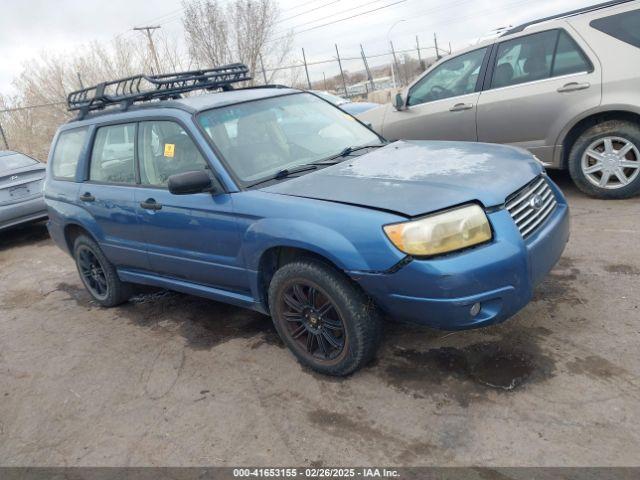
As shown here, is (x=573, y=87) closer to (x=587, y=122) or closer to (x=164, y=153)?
(x=587, y=122)

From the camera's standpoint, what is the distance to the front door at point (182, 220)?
339 centimetres

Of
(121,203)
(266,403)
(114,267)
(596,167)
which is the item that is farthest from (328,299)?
(596,167)

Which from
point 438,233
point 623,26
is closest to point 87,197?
point 438,233

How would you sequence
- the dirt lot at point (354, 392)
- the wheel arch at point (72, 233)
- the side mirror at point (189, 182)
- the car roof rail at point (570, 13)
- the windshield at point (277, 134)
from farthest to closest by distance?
1. the car roof rail at point (570, 13)
2. the wheel arch at point (72, 233)
3. the windshield at point (277, 134)
4. the side mirror at point (189, 182)
5. the dirt lot at point (354, 392)

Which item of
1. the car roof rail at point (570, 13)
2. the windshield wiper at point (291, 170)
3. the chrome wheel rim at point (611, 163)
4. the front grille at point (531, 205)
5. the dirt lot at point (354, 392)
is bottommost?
the dirt lot at point (354, 392)

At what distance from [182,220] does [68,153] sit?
201 cm

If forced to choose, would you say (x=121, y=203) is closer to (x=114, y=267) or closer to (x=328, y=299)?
(x=114, y=267)

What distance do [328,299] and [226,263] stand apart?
0.84m

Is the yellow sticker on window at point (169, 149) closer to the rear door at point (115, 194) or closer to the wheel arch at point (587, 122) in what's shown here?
the rear door at point (115, 194)

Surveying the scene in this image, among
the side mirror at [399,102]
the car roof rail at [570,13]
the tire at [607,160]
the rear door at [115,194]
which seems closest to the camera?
the rear door at [115,194]

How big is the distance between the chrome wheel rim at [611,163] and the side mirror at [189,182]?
3.95 meters

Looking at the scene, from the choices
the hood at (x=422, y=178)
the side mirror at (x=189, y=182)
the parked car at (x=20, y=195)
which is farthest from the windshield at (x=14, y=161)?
the hood at (x=422, y=178)

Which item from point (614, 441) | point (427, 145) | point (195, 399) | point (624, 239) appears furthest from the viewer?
point (624, 239)

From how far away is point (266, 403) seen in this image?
305 cm
